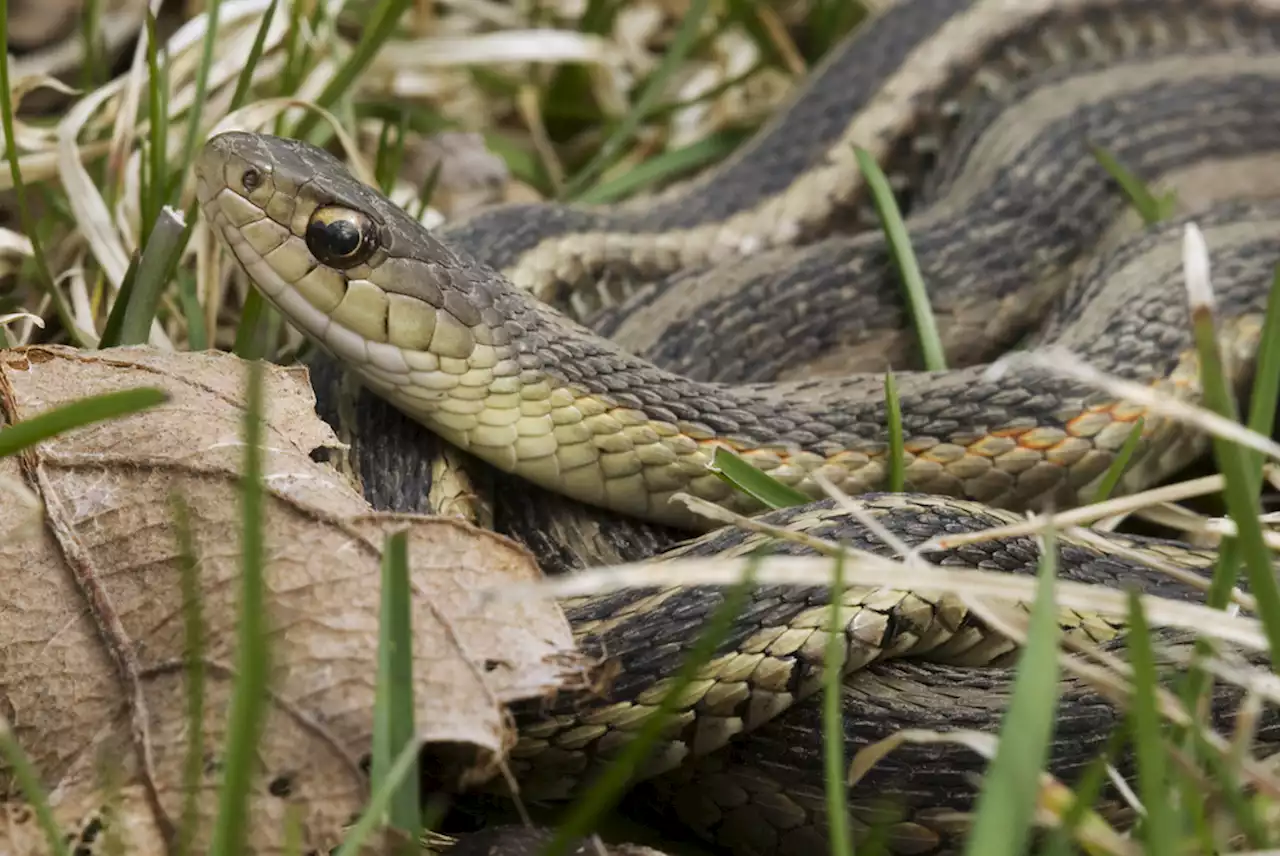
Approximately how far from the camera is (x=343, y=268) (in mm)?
2504

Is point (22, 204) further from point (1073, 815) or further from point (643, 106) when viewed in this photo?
point (1073, 815)

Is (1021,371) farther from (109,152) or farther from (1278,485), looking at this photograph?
(109,152)

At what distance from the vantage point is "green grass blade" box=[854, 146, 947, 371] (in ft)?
9.77

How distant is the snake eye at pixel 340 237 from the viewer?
98.0 inches

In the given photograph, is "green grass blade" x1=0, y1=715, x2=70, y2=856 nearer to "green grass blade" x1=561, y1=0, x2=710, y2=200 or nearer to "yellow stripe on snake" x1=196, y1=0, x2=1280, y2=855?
"yellow stripe on snake" x1=196, y1=0, x2=1280, y2=855

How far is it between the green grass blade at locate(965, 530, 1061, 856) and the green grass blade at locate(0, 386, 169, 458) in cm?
99

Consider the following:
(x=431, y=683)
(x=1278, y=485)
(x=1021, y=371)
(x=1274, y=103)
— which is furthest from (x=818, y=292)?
(x=431, y=683)

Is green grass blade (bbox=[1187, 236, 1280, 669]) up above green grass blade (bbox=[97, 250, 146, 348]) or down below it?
below

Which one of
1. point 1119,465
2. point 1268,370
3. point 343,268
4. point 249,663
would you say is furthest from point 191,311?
point 1268,370

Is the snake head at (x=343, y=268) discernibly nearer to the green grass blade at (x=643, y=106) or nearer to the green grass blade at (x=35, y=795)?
the green grass blade at (x=35, y=795)

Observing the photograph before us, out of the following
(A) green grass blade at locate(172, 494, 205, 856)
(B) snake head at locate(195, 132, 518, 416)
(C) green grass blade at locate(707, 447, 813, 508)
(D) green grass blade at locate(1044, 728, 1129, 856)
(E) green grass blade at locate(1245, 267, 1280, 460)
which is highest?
(B) snake head at locate(195, 132, 518, 416)

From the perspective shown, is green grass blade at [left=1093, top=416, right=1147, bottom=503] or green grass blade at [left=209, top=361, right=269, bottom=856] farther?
green grass blade at [left=1093, top=416, right=1147, bottom=503]

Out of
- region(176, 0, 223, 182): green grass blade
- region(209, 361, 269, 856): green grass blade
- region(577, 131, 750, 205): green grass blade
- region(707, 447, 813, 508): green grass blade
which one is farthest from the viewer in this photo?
region(577, 131, 750, 205): green grass blade

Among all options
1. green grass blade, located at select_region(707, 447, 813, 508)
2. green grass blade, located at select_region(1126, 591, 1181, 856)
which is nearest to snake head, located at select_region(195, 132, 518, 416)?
green grass blade, located at select_region(707, 447, 813, 508)
